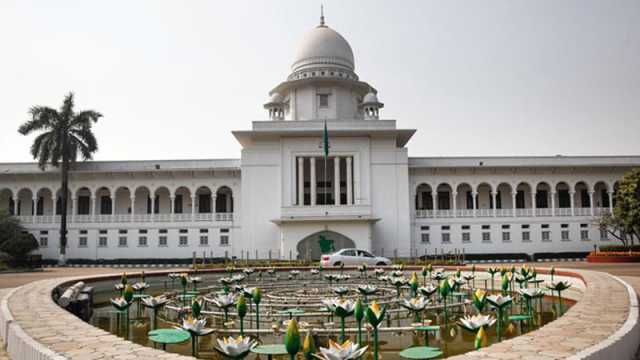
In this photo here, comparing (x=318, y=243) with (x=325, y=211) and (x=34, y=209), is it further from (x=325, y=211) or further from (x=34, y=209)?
(x=34, y=209)

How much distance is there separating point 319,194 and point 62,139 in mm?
17139

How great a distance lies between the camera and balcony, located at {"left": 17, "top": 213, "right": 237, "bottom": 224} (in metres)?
37.8

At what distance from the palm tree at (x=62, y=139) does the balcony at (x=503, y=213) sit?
74.4 ft

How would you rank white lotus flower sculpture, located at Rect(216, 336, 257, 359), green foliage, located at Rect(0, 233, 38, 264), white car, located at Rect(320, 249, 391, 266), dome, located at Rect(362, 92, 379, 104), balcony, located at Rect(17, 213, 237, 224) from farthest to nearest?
dome, located at Rect(362, 92, 379, 104) < balcony, located at Rect(17, 213, 237, 224) < green foliage, located at Rect(0, 233, 38, 264) < white car, located at Rect(320, 249, 391, 266) < white lotus flower sculpture, located at Rect(216, 336, 257, 359)

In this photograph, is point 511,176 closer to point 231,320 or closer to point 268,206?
point 268,206

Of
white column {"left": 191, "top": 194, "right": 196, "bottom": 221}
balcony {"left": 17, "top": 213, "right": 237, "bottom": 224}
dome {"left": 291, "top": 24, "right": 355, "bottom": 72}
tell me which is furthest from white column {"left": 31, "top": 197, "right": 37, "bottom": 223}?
dome {"left": 291, "top": 24, "right": 355, "bottom": 72}

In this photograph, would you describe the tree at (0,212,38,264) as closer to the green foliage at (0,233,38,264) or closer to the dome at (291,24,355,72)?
the green foliage at (0,233,38,264)

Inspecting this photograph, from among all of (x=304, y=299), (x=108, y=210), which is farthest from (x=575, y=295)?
(x=108, y=210)

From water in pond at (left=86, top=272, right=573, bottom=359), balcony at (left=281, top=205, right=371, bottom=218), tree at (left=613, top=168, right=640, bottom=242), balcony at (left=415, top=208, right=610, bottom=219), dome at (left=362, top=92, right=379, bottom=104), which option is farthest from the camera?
dome at (left=362, top=92, right=379, bottom=104)

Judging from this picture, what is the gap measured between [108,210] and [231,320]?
3312 cm

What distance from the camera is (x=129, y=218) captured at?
38281mm

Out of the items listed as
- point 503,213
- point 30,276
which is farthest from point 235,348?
point 503,213

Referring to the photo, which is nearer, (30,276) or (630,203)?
(30,276)

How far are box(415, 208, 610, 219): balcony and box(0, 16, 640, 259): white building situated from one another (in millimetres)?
74
